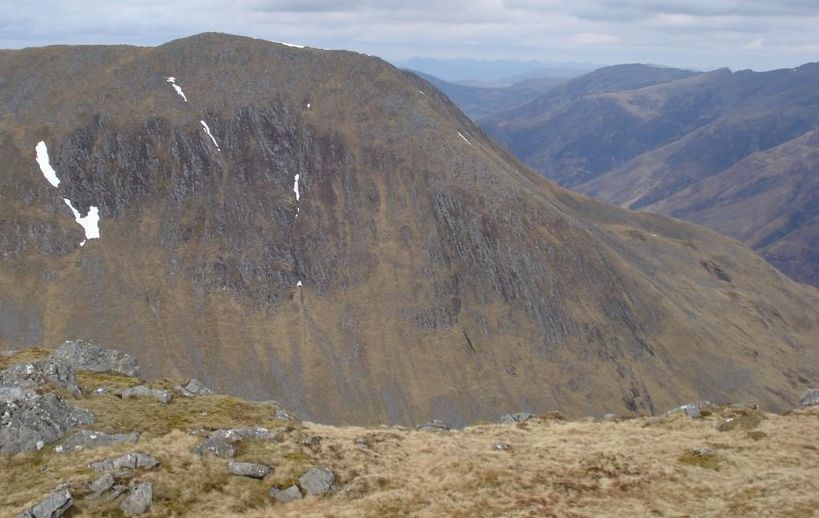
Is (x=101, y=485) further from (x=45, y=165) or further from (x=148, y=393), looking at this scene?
(x=45, y=165)

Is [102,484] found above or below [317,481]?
above

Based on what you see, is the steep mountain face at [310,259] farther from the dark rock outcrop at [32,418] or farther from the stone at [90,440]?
the stone at [90,440]

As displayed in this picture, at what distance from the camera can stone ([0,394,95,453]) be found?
38.4 metres

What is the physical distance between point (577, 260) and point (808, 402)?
123m

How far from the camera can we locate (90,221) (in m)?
164

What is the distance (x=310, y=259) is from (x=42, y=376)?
124805 millimetres

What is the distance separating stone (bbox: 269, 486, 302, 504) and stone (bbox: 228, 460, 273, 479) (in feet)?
5.33

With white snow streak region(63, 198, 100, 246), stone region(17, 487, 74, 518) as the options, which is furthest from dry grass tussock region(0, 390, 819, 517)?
white snow streak region(63, 198, 100, 246)

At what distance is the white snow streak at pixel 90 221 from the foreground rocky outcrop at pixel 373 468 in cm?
12424

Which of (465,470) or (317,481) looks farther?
(465,470)

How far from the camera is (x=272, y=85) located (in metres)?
194

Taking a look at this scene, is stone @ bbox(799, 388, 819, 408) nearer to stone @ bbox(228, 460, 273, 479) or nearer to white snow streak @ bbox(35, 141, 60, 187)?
stone @ bbox(228, 460, 273, 479)

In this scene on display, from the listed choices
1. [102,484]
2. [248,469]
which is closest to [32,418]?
[102,484]

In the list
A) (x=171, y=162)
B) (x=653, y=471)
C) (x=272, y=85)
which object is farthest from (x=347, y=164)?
(x=653, y=471)
